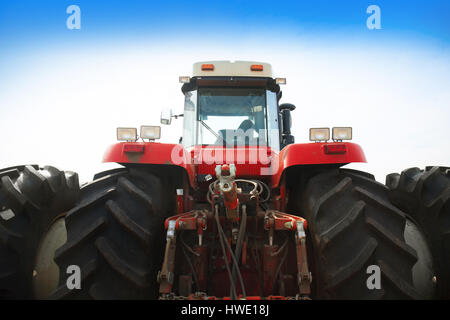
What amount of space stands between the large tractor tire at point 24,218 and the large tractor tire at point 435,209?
2867mm

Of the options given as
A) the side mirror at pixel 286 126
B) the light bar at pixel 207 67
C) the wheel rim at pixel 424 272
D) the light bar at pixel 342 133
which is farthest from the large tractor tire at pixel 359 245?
the side mirror at pixel 286 126

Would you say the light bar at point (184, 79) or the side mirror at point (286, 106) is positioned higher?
the light bar at point (184, 79)

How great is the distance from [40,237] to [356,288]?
88.8 inches

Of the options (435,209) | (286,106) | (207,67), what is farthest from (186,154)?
(286,106)

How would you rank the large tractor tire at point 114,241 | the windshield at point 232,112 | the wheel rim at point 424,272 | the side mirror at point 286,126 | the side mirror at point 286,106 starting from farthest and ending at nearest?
the side mirror at point 286,106 → the side mirror at point 286,126 → the windshield at point 232,112 → the wheel rim at point 424,272 → the large tractor tire at point 114,241

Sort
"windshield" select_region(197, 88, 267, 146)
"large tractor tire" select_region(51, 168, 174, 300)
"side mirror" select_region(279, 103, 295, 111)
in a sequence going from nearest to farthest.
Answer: "large tractor tire" select_region(51, 168, 174, 300) → "windshield" select_region(197, 88, 267, 146) → "side mirror" select_region(279, 103, 295, 111)

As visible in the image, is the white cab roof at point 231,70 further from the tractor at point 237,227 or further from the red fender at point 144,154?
the red fender at point 144,154

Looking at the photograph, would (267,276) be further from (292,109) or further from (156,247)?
(292,109)

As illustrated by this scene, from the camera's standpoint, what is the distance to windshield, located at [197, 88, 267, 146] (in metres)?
3.41

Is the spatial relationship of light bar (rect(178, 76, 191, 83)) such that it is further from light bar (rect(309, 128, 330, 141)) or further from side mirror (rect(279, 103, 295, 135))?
light bar (rect(309, 128, 330, 141))

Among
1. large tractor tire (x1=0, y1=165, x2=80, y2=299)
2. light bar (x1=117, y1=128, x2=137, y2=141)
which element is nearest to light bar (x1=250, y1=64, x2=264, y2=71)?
light bar (x1=117, y1=128, x2=137, y2=141)

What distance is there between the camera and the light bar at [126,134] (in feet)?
7.67

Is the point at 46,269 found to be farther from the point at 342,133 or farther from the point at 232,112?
the point at 342,133

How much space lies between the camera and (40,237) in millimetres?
2414
